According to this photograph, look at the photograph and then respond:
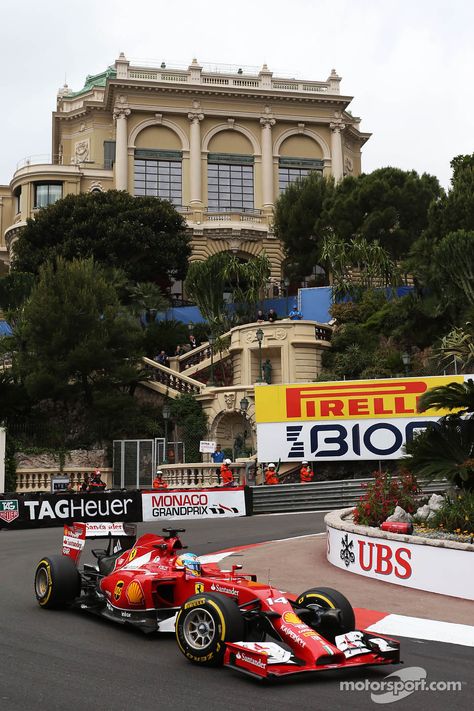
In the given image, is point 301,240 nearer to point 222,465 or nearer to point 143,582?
point 222,465

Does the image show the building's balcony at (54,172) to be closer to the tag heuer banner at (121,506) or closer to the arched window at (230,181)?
the arched window at (230,181)

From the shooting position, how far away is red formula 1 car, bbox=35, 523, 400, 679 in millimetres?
7711

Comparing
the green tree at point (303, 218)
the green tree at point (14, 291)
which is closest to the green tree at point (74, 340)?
the green tree at point (14, 291)

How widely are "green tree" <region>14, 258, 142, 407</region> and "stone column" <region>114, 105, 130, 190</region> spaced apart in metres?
28.4

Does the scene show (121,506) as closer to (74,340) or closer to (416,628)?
(74,340)

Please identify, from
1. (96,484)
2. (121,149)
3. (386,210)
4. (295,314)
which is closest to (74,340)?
(96,484)

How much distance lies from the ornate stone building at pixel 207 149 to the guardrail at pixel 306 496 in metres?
39.4

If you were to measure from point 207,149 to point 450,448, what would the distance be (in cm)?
5922

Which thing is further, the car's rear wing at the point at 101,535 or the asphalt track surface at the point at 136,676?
the car's rear wing at the point at 101,535

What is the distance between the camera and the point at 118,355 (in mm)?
40625

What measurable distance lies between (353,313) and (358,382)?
1465cm

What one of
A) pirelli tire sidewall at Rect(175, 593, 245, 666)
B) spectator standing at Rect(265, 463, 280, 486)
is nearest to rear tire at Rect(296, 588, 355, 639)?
pirelli tire sidewall at Rect(175, 593, 245, 666)

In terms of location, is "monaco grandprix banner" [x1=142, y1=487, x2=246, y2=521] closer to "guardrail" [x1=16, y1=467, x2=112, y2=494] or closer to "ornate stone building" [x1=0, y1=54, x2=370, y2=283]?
"guardrail" [x1=16, y1=467, x2=112, y2=494]

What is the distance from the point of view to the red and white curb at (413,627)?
10.0m
